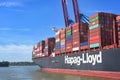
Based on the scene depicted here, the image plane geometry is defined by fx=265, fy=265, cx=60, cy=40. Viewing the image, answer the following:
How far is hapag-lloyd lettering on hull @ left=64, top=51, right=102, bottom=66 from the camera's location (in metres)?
45.7

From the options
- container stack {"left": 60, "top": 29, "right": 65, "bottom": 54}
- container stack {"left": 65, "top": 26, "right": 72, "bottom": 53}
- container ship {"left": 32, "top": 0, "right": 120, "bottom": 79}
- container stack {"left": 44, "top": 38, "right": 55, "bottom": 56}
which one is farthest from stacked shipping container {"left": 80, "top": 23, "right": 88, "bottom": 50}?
container stack {"left": 44, "top": 38, "right": 55, "bottom": 56}

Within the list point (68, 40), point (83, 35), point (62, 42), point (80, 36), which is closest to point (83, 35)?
point (83, 35)

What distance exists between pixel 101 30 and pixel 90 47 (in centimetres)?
475

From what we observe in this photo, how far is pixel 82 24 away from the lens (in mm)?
54875

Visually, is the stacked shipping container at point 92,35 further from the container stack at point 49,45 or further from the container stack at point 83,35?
the container stack at point 49,45

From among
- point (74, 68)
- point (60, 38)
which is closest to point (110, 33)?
point (74, 68)

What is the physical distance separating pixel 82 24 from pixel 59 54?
46.1ft

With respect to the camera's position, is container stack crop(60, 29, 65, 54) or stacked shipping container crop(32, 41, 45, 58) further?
stacked shipping container crop(32, 41, 45, 58)

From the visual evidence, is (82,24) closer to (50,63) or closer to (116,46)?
(116,46)

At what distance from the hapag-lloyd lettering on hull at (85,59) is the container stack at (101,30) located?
6.14 ft

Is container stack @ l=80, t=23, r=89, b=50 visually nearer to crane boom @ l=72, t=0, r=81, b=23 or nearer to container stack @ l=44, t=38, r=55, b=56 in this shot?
crane boom @ l=72, t=0, r=81, b=23

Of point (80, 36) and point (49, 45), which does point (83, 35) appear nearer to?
point (80, 36)

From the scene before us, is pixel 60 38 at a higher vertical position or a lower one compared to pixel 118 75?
higher

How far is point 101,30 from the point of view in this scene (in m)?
45.1
